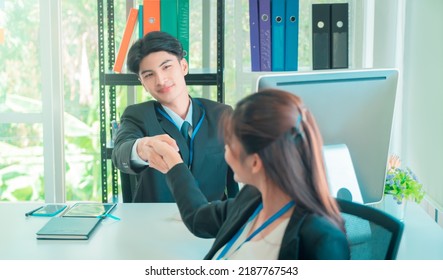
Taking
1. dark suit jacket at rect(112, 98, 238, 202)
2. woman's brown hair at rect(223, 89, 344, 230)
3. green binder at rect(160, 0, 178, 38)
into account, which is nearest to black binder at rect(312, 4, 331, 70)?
green binder at rect(160, 0, 178, 38)

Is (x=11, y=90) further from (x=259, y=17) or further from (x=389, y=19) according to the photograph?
(x=389, y=19)

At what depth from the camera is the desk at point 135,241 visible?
1280mm

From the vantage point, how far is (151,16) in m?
2.43

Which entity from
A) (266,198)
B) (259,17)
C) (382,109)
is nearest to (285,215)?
(266,198)

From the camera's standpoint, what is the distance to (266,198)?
987mm

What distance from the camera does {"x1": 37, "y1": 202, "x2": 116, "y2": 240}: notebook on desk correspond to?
1385 mm

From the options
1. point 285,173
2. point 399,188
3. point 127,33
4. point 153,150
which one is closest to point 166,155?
point 153,150

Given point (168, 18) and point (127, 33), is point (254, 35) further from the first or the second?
point (127, 33)

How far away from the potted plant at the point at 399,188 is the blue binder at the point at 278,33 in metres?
1.08

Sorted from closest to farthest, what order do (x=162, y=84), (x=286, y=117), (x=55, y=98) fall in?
(x=286, y=117) → (x=162, y=84) → (x=55, y=98)

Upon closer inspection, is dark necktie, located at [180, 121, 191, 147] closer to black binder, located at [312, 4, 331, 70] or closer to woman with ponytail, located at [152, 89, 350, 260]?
black binder, located at [312, 4, 331, 70]

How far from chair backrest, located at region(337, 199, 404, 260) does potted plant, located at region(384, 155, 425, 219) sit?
44 cm

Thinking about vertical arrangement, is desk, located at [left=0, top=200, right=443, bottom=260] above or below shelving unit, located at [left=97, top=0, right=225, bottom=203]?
below
